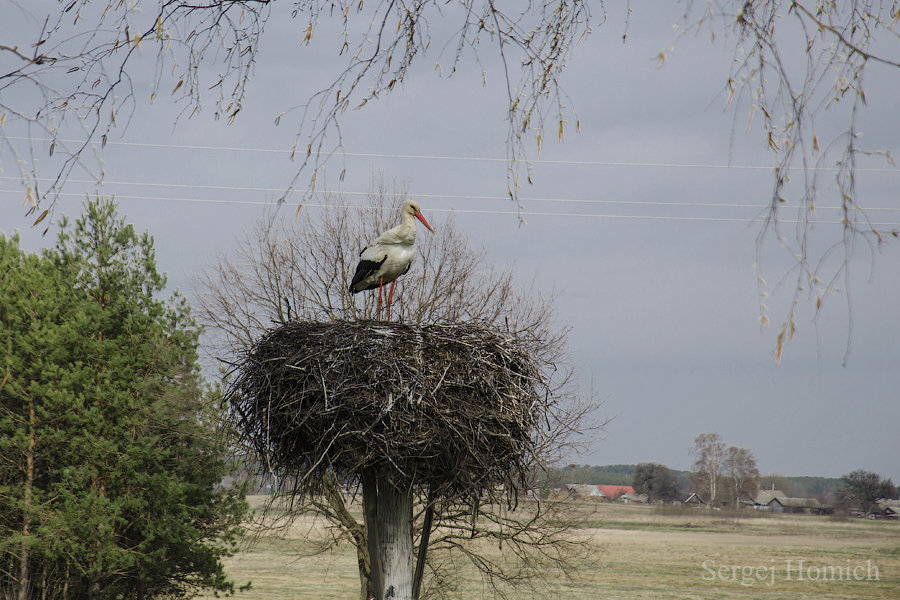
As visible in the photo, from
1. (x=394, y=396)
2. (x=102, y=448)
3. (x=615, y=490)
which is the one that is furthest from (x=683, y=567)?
(x=615, y=490)

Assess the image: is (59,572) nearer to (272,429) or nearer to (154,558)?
(154,558)

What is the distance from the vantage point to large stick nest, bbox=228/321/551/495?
24.0ft

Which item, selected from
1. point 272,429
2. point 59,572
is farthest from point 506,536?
point 59,572

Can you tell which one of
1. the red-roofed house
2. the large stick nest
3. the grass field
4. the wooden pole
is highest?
the large stick nest

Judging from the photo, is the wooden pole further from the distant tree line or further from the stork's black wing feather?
the distant tree line

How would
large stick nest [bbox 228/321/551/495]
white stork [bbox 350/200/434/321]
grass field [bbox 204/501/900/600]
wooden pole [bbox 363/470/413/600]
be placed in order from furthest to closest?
grass field [bbox 204/501/900/600], wooden pole [bbox 363/470/413/600], white stork [bbox 350/200/434/321], large stick nest [bbox 228/321/551/495]

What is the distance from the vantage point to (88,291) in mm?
17641

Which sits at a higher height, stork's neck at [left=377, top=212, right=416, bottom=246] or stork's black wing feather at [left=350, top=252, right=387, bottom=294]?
stork's neck at [left=377, top=212, right=416, bottom=246]

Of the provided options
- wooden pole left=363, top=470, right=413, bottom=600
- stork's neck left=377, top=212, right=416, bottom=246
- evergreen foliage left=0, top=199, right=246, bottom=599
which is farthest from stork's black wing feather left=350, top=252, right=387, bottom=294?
evergreen foliage left=0, top=199, right=246, bottom=599

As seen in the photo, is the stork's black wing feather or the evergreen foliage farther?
the evergreen foliage

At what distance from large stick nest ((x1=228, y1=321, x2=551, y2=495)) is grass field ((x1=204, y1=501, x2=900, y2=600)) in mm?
8294

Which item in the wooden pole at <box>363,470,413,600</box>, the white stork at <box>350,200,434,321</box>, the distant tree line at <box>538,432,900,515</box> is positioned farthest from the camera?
the distant tree line at <box>538,432,900,515</box>

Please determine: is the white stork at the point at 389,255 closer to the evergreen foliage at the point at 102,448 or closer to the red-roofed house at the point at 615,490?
the evergreen foliage at the point at 102,448

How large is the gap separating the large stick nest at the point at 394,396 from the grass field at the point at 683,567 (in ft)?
27.2
